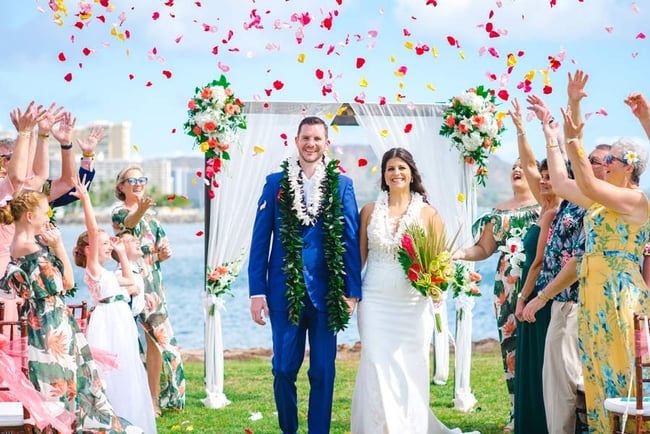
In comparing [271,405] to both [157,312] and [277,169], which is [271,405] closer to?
[157,312]

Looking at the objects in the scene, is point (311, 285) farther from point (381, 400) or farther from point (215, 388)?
point (215, 388)

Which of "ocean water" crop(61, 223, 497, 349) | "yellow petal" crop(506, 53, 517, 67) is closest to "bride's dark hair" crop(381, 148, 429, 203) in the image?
"yellow petal" crop(506, 53, 517, 67)

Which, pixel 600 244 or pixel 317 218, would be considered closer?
pixel 600 244

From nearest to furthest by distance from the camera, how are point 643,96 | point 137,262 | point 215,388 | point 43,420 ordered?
1. point 43,420
2. point 643,96
3. point 137,262
4. point 215,388

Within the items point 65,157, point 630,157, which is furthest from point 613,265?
point 65,157

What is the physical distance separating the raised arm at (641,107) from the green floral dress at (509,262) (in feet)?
6.63

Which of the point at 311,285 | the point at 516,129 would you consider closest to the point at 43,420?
the point at 311,285

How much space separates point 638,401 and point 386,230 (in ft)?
7.28

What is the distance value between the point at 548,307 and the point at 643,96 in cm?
166

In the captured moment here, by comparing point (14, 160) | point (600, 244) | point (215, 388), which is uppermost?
point (14, 160)

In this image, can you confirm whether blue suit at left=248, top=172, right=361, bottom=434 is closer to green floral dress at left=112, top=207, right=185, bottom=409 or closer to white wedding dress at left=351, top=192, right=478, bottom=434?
white wedding dress at left=351, top=192, right=478, bottom=434

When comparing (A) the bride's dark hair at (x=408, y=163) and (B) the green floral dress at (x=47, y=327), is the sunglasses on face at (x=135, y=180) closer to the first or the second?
(A) the bride's dark hair at (x=408, y=163)

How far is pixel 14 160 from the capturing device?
6016 mm

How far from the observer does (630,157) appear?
5746 mm
